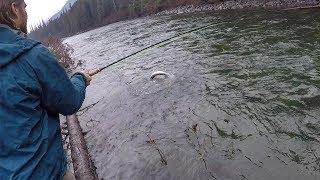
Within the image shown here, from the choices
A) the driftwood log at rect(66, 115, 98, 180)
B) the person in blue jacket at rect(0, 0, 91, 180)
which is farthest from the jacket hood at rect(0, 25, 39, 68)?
the driftwood log at rect(66, 115, 98, 180)

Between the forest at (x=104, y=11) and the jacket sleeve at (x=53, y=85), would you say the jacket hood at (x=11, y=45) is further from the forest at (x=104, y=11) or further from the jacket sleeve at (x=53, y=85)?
the forest at (x=104, y=11)

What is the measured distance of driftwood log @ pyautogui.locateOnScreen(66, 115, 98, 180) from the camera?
6.82 metres

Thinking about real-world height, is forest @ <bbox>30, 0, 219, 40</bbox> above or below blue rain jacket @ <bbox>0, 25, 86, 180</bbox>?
below

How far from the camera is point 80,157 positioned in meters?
7.52

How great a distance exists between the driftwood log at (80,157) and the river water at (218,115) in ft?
0.97

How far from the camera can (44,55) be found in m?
2.83

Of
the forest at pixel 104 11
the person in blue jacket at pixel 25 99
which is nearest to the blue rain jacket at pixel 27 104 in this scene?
the person in blue jacket at pixel 25 99

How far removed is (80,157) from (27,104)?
5.00m

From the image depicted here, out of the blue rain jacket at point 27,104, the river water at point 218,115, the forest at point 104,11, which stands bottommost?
the forest at point 104,11

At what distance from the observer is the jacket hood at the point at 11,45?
8.71 feet

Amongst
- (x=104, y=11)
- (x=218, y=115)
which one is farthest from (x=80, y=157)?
(x=104, y=11)

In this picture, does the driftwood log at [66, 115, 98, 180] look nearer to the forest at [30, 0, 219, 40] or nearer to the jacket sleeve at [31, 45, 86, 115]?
the jacket sleeve at [31, 45, 86, 115]

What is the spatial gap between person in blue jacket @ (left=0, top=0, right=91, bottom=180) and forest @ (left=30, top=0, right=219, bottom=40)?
132ft

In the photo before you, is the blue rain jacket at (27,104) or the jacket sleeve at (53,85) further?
the jacket sleeve at (53,85)
